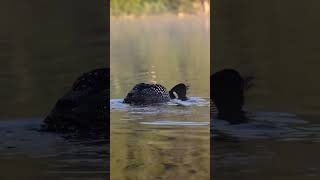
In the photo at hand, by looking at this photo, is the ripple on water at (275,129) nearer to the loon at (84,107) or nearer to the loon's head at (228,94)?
the loon's head at (228,94)

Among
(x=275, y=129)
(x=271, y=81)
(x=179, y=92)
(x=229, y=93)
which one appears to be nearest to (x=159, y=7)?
(x=179, y=92)

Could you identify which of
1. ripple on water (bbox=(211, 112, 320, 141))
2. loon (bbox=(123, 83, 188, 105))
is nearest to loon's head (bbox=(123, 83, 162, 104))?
loon (bbox=(123, 83, 188, 105))

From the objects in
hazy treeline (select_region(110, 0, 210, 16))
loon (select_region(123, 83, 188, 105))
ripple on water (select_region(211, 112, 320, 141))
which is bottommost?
ripple on water (select_region(211, 112, 320, 141))

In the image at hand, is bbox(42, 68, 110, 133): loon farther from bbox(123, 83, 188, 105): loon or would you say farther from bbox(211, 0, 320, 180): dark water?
bbox(211, 0, 320, 180): dark water

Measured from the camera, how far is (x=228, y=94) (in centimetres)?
258

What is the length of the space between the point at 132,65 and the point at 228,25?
0.58 m

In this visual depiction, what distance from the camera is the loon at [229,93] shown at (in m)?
2.53

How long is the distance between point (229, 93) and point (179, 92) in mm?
307

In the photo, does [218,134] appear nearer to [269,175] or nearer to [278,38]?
[269,175]

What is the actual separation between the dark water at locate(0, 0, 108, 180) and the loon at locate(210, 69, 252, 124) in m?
0.56

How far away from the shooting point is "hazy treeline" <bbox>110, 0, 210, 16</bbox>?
2.80m

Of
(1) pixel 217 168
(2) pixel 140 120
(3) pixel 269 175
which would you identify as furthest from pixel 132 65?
(3) pixel 269 175

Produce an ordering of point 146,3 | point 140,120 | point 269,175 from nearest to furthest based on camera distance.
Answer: point 269,175 → point 140,120 → point 146,3

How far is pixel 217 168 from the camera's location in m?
2.53
